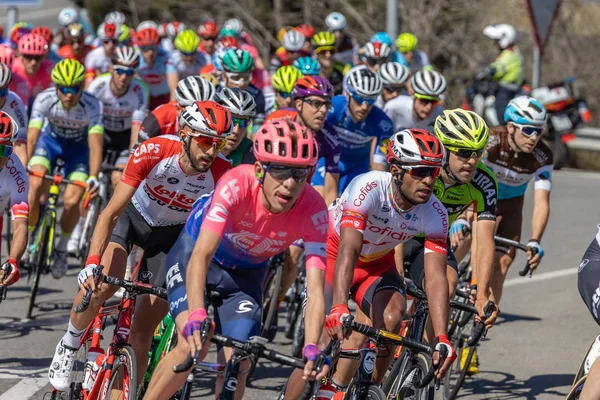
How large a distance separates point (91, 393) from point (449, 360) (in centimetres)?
204

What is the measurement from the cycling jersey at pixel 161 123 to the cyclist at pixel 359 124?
75.0 inches

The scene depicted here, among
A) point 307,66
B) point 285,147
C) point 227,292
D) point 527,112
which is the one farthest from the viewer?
point 307,66

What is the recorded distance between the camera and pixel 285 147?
5.66m

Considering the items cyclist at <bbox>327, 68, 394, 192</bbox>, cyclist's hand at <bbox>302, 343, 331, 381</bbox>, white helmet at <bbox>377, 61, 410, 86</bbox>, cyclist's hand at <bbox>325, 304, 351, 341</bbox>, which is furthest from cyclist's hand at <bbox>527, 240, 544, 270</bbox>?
white helmet at <bbox>377, 61, 410, 86</bbox>

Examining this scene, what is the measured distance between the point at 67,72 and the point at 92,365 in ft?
17.0

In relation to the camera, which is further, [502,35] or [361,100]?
[502,35]

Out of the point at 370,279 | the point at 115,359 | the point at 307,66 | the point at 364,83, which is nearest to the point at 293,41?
the point at 307,66

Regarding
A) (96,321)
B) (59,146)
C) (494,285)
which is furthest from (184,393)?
(59,146)

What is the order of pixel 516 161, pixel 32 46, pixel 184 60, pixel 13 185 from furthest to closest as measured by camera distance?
pixel 184 60, pixel 32 46, pixel 516 161, pixel 13 185

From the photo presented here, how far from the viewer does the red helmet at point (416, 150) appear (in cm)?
629

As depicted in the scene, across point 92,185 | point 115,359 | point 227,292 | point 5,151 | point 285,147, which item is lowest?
point 115,359

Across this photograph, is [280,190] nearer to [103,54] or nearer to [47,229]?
[47,229]

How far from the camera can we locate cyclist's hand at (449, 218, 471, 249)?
9.43 meters

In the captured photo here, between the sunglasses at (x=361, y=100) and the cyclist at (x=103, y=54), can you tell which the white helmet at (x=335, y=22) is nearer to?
the cyclist at (x=103, y=54)
